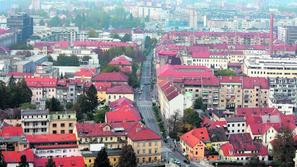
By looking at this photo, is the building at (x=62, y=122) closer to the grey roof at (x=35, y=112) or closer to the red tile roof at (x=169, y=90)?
the grey roof at (x=35, y=112)

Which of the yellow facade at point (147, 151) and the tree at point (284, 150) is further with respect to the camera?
the yellow facade at point (147, 151)

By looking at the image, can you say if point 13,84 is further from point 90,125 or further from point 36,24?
point 36,24

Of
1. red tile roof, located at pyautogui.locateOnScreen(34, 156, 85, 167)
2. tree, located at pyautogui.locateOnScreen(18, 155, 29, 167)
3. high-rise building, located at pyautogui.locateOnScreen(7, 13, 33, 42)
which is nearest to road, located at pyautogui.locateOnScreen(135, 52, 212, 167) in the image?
red tile roof, located at pyautogui.locateOnScreen(34, 156, 85, 167)

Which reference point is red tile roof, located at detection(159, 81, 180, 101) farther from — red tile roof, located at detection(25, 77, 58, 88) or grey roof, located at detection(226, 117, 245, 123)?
red tile roof, located at detection(25, 77, 58, 88)

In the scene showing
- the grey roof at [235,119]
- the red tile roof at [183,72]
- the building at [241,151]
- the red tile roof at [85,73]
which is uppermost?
the red tile roof at [183,72]

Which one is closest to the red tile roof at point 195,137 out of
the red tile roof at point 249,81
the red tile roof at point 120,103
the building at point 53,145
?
the building at point 53,145

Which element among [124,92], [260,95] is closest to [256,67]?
[260,95]

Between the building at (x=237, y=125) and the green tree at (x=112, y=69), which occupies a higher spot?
the green tree at (x=112, y=69)

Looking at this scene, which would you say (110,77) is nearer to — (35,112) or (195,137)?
(35,112)
